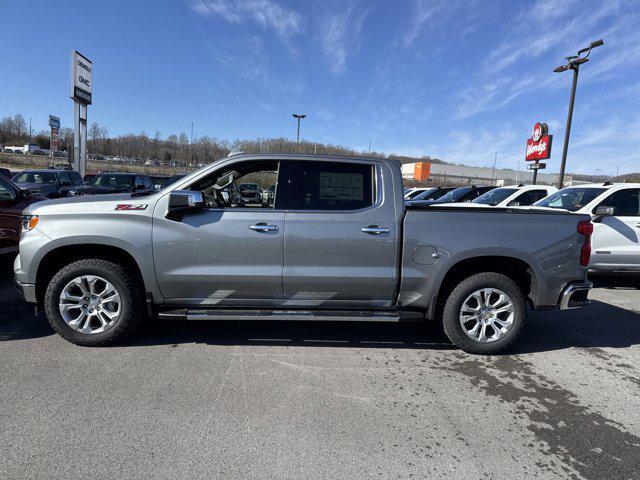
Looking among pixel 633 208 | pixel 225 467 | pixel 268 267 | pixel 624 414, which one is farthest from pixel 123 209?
pixel 633 208

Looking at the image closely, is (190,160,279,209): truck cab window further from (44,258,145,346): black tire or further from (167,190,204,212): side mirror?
(44,258,145,346): black tire

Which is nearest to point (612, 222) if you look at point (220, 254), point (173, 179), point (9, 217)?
point (220, 254)

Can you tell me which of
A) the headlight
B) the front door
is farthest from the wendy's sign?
the headlight

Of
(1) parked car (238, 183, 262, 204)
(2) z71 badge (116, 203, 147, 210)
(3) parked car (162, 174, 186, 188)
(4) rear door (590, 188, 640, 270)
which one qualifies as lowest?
(4) rear door (590, 188, 640, 270)

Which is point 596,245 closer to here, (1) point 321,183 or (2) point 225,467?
(1) point 321,183

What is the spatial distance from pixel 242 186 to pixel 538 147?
877 inches

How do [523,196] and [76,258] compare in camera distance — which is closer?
[76,258]

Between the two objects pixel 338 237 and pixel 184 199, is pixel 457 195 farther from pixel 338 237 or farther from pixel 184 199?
pixel 184 199

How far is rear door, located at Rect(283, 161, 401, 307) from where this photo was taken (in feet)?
13.0

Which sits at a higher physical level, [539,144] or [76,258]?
[539,144]

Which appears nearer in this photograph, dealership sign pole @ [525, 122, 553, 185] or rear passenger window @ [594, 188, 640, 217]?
rear passenger window @ [594, 188, 640, 217]

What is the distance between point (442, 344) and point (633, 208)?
5382mm

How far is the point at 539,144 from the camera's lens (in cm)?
2209

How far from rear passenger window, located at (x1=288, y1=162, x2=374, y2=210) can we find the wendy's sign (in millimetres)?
21262
